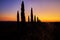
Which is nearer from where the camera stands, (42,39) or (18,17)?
(42,39)

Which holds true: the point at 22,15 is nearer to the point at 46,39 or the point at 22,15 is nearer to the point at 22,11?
the point at 22,11

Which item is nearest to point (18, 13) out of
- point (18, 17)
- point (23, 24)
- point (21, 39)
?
point (18, 17)

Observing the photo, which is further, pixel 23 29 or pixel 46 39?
pixel 23 29

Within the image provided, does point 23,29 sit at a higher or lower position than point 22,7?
lower

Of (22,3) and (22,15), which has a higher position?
(22,3)

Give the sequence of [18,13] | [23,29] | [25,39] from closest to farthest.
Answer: [25,39], [23,29], [18,13]

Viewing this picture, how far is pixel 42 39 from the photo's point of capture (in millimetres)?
16359

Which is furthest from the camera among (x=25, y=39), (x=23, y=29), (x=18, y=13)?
(x=18, y=13)

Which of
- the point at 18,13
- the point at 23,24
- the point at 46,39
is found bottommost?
the point at 46,39

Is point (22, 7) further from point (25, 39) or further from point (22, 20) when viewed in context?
point (25, 39)

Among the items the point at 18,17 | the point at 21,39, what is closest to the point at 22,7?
the point at 18,17

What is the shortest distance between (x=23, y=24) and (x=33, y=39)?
7.40 meters

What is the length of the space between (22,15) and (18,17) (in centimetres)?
151

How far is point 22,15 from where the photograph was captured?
23.6 metres
